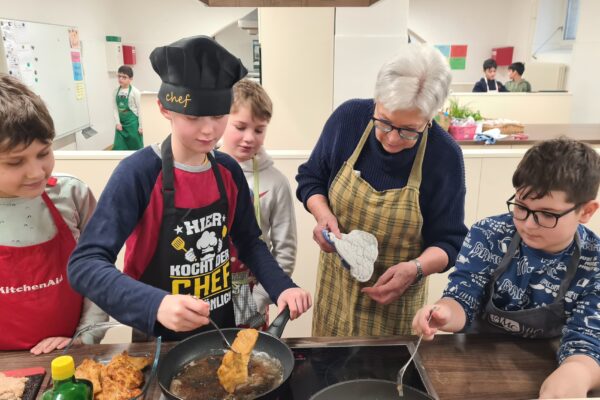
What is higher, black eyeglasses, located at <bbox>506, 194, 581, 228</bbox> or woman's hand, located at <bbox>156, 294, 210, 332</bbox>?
black eyeglasses, located at <bbox>506, 194, 581, 228</bbox>

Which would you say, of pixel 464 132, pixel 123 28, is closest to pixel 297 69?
pixel 464 132

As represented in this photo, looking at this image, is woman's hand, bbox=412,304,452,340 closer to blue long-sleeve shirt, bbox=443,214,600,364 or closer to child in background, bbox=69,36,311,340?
blue long-sleeve shirt, bbox=443,214,600,364

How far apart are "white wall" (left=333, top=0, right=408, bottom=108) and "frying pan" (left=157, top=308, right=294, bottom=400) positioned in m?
2.30

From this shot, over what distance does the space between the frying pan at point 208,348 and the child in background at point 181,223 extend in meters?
0.04

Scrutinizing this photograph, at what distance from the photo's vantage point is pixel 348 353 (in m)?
1.01

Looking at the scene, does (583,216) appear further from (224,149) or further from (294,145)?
(294,145)

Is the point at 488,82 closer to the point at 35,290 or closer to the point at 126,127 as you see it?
the point at 126,127

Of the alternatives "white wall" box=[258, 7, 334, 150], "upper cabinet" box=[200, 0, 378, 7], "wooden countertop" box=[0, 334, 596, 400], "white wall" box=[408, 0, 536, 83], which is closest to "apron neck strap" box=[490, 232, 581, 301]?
"wooden countertop" box=[0, 334, 596, 400]

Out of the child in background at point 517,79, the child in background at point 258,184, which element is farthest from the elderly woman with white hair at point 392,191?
the child in background at point 517,79

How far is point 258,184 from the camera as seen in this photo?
1494mm

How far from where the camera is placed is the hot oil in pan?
2.75 ft

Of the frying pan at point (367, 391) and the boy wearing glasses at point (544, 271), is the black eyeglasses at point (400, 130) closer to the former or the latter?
the boy wearing glasses at point (544, 271)

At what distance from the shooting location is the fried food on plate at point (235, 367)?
2.75ft

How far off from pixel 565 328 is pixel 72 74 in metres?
6.68
